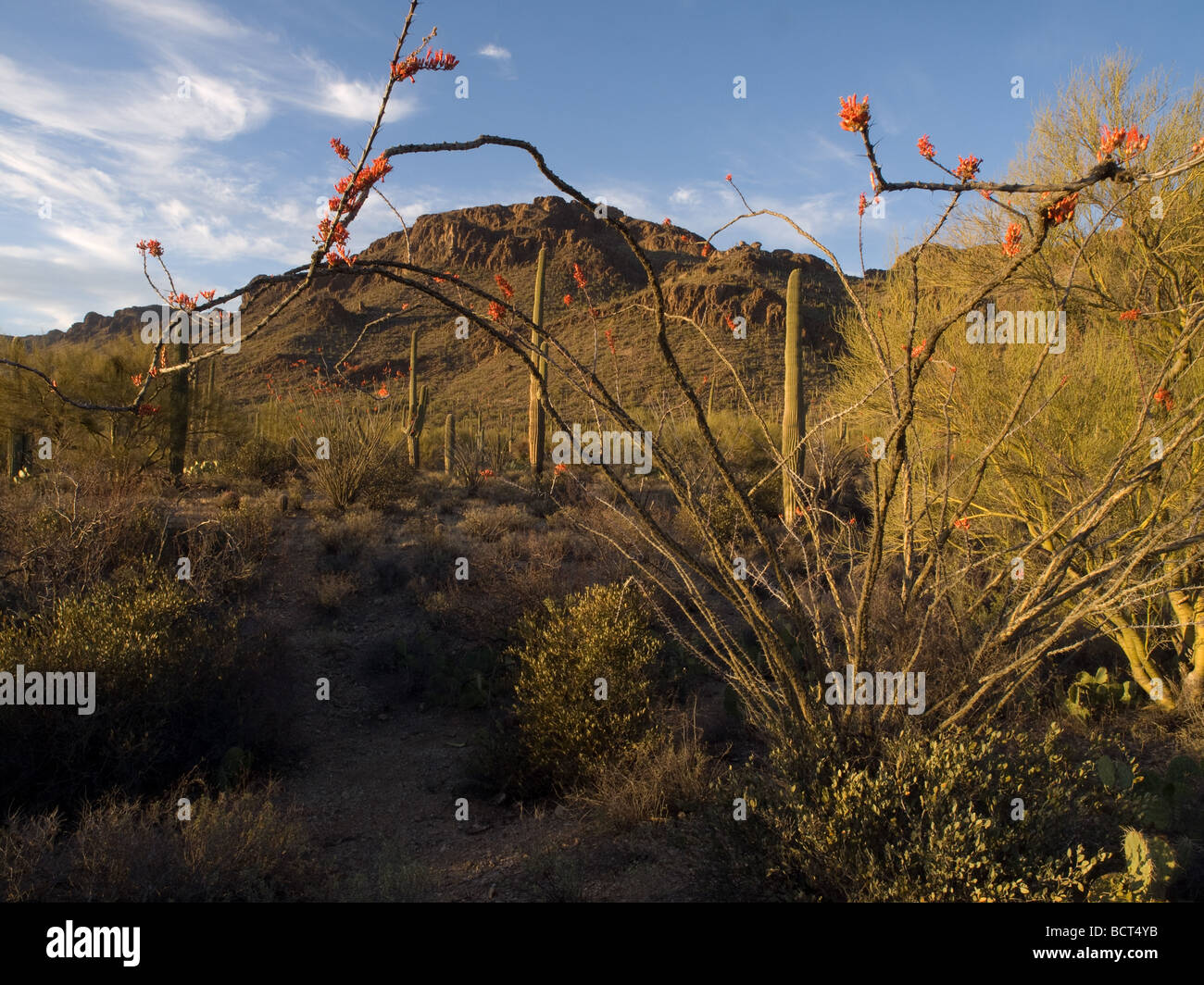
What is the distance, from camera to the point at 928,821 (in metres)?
2.92

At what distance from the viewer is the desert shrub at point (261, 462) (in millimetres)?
14383

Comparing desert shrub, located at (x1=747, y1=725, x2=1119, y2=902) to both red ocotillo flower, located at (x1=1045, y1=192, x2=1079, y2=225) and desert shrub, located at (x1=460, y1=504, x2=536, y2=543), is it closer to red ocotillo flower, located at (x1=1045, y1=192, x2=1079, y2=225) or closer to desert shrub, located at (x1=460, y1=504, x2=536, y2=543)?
red ocotillo flower, located at (x1=1045, y1=192, x2=1079, y2=225)

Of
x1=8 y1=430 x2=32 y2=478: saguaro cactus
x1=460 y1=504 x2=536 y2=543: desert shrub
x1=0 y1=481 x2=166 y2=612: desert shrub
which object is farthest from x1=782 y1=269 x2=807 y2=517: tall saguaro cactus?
x1=8 y1=430 x2=32 y2=478: saguaro cactus

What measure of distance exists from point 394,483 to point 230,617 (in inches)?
261

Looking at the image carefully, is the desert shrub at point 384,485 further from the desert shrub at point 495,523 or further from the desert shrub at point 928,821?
the desert shrub at point 928,821

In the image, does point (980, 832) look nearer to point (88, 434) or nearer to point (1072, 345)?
point (1072, 345)

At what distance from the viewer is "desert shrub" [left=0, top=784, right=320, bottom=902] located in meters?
3.24

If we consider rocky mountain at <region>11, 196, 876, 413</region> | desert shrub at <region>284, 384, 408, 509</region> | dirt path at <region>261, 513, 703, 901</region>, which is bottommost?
dirt path at <region>261, 513, 703, 901</region>

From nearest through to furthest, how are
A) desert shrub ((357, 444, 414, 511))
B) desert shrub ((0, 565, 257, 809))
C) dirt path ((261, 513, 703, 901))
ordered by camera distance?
dirt path ((261, 513, 703, 901)), desert shrub ((0, 565, 257, 809)), desert shrub ((357, 444, 414, 511))

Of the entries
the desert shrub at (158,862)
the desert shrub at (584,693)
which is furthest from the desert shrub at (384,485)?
the desert shrub at (158,862)

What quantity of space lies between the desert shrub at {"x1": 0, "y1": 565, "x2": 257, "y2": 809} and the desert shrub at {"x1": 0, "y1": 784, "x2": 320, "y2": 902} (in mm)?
817

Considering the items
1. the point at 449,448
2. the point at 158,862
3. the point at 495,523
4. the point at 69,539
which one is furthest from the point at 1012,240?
the point at 449,448

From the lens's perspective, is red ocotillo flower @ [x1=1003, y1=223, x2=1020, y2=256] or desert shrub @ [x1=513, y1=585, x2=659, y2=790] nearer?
red ocotillo flower @ [x1=1003, y1=223, x2=1020, y2=256]

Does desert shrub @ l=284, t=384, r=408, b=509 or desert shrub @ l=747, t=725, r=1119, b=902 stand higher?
desert shrub @ l=284, t=384, r=408, b=509
